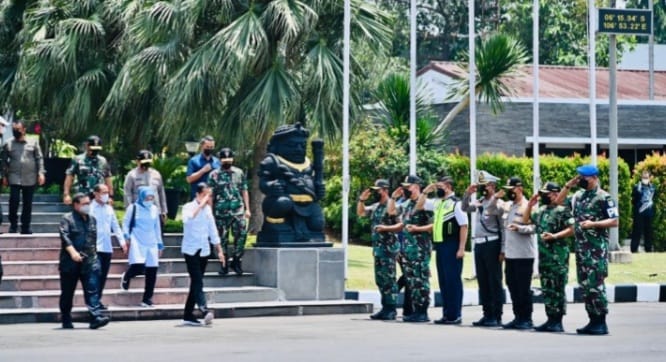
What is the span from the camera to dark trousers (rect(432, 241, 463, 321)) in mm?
18531

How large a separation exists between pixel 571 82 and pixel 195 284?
26.1m

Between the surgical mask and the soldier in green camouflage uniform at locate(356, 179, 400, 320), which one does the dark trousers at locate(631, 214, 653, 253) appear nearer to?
the soldier in green camouflage uniform at locate(356, 179, 400, 320)

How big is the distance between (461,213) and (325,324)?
7.25 feet

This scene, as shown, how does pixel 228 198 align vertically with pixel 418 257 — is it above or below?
above

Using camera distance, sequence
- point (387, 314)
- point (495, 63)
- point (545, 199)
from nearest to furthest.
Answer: point (545, 199) < point (387, 314) < point (495, 63)

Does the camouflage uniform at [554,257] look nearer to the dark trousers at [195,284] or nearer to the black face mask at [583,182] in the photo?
the black face mask at [583,182]

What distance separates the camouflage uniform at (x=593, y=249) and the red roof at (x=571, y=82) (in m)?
19.8

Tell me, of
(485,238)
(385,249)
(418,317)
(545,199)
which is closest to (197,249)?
(385,249)

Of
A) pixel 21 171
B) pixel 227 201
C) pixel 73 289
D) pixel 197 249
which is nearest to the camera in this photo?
pixel 73 289

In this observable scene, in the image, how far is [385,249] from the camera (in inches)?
774

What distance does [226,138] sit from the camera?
85.6 ft

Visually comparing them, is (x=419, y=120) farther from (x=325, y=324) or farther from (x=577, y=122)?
(x=325, y=324)

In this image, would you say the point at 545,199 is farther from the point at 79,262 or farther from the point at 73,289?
the point at 73,289

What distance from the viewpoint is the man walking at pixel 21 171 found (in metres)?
22.4
